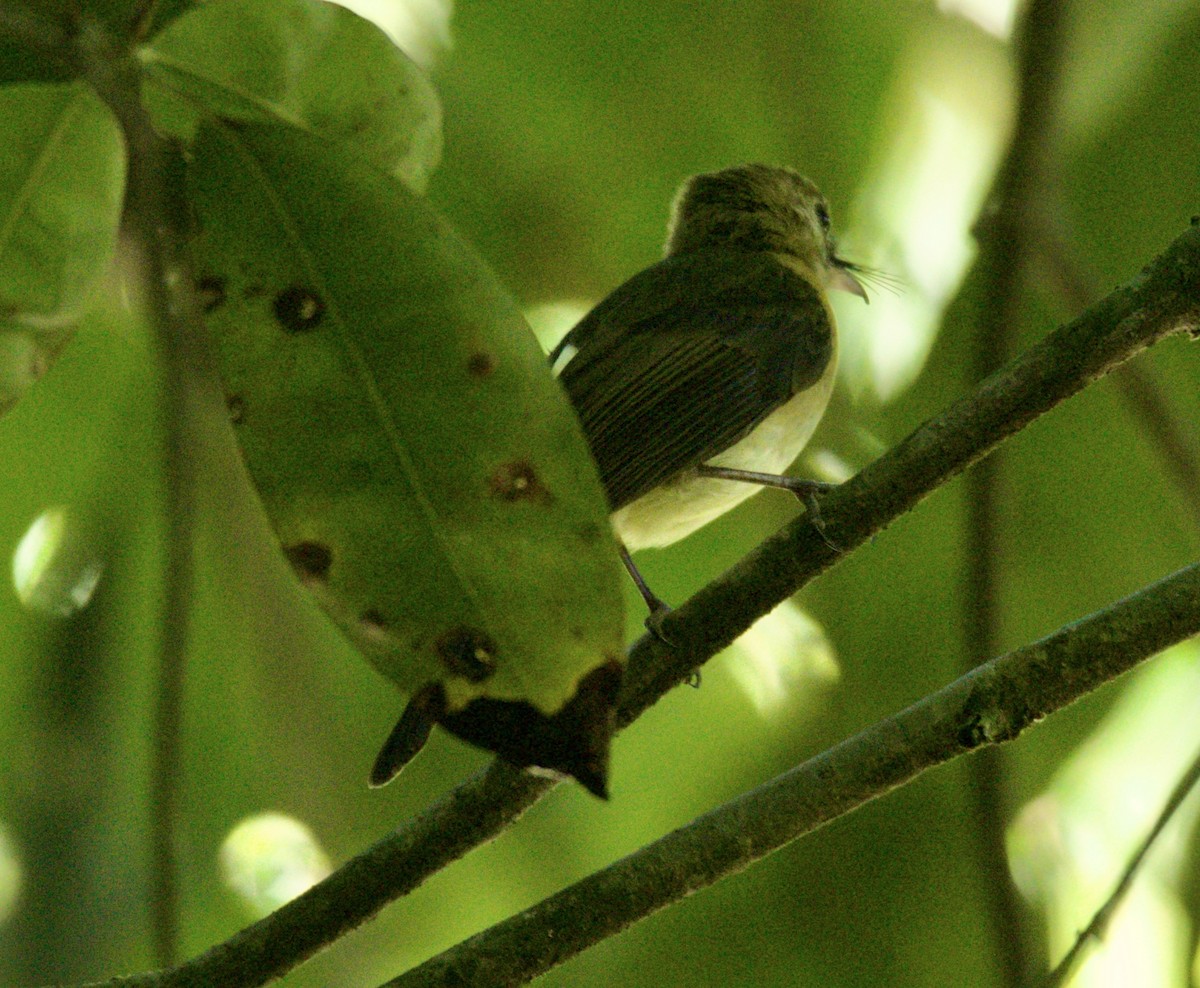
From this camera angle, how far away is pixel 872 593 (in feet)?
9.19

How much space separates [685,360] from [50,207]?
60.0 inches

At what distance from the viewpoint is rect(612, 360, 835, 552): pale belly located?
251 centimetres

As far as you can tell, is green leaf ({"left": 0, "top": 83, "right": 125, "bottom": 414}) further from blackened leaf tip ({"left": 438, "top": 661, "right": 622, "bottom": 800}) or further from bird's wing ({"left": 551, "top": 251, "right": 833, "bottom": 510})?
bird's wing ({"left": 551, "top": 251, "right": 833, "bottom": 510})

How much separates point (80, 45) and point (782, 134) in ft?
6.76

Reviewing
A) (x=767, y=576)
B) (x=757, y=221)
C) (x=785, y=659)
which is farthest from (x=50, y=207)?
(x=757, y=221)

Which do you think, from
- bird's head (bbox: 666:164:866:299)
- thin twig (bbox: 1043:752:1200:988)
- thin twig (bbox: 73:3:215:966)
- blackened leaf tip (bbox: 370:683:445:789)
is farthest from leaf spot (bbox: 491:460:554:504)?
bird's head (bbox: 666:164:866:299)

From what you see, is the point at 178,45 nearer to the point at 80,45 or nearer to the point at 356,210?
the point at 80,45

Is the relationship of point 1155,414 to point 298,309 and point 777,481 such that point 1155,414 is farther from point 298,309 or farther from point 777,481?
point 298,309

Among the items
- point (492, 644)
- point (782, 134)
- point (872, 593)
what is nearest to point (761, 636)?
point (872, 593)

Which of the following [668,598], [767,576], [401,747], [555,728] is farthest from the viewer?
[668,598]

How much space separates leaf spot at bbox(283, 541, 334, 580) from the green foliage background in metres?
1.79

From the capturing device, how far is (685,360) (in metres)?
2.55

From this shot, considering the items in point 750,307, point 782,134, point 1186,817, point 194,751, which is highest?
point 782,134

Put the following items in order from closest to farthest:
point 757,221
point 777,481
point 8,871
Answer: point 777,481 < point 8,871 < point 757,221
